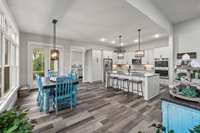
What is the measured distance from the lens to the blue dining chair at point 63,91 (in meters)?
2.97

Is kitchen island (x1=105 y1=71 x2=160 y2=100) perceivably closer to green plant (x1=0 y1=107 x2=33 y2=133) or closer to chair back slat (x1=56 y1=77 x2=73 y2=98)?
chair back slat (x1=56 y1=77 x2=73 y2=98)

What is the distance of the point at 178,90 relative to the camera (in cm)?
160

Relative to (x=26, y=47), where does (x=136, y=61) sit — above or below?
below

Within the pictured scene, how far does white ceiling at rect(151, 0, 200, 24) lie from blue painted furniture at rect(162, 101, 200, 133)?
3.24 m

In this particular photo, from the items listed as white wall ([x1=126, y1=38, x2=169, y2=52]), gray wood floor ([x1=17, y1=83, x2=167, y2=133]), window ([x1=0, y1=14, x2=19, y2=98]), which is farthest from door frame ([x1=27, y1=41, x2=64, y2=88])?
white wall ([x1=126, y1=38, x2=169, y2=52])

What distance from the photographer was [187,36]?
15.0 ft

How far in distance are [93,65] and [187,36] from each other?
5249mm

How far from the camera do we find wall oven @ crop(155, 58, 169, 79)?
5.93m

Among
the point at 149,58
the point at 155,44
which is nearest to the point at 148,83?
the point at 149,58

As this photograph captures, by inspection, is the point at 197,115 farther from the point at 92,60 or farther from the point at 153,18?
the point at 92,60

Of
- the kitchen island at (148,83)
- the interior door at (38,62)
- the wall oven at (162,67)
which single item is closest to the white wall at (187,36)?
the wall oven at (162,67)

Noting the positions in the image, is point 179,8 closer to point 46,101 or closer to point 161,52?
point 161,52

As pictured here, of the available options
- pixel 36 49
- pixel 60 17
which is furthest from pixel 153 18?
pixel 36 49

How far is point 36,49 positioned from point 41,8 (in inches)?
129
